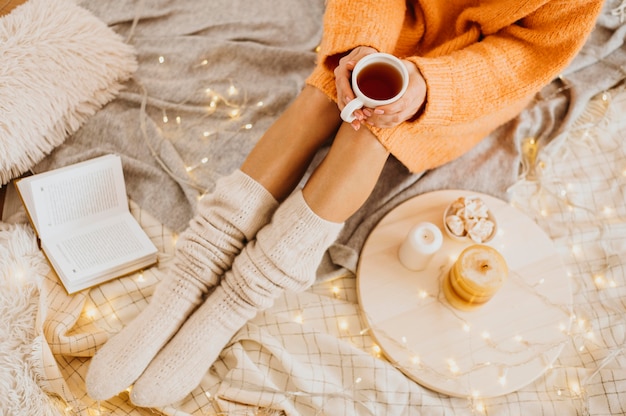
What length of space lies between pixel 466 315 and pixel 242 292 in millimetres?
463

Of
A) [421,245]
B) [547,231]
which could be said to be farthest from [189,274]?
[547,231]

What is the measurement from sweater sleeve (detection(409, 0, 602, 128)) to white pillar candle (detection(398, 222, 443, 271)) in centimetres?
22

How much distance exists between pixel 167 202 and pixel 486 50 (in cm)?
76

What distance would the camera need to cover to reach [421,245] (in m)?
1.02

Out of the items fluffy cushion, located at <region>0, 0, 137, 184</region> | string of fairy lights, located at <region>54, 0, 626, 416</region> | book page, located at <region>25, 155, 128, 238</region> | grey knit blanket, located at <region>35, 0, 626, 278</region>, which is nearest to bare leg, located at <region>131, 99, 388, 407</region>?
string of fairy lights, located at <region>54, 0, 626, 416</region>

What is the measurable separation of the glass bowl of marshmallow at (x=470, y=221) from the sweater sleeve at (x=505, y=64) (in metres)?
0.21

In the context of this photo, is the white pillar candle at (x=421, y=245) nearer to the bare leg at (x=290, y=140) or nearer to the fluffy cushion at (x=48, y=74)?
the bare leg at (x=290, y=140)

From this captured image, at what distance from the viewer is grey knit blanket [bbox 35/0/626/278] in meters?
1.21

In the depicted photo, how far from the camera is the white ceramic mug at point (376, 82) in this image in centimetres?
78

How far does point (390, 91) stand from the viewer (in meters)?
0.83

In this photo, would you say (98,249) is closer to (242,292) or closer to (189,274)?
(189,274)

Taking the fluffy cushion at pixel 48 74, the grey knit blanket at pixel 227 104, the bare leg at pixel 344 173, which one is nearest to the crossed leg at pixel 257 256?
the bare leg at pixel 344 173

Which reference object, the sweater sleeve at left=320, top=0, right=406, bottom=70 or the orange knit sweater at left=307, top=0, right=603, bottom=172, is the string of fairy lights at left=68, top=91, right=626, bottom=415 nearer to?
the orange knit sweater at left=307, top=0, right=603, bottom=172

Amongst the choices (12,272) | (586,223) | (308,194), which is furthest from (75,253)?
(586,223)
